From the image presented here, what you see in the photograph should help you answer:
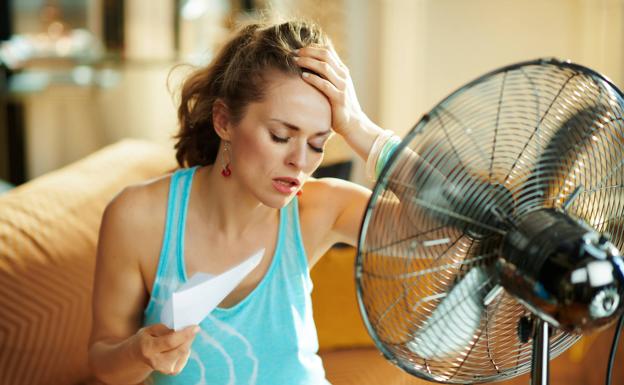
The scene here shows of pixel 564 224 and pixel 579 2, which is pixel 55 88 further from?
pixel 564 224

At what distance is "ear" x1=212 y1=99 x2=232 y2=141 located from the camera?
1.12 m

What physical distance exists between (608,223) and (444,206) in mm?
253

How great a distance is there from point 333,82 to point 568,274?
18.5 inches

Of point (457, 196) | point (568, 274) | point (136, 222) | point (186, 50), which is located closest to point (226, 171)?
point (136, 222)

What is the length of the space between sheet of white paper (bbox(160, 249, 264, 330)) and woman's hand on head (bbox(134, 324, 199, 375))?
0.08ft

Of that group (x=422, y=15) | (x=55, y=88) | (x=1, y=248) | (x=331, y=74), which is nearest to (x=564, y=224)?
(x=331, y=74)

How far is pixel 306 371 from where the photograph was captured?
3.96 feet

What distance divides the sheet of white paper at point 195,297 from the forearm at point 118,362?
0.18 m

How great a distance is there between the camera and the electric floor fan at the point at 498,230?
0.69m

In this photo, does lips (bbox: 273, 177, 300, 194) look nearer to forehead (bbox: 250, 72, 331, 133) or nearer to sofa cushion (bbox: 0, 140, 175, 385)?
forehead (bbox: 250, 72, 331, 133)

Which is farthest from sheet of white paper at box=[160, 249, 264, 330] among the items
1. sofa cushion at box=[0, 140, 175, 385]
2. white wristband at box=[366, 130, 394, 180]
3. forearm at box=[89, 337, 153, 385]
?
sofa cushion at box=[0, 140, 175, 385]

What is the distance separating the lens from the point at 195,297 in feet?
2.58

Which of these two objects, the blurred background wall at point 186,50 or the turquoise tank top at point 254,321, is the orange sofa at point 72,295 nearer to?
the turquoise tank top at point 254,321

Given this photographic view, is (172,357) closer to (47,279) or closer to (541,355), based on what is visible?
(541,355)
